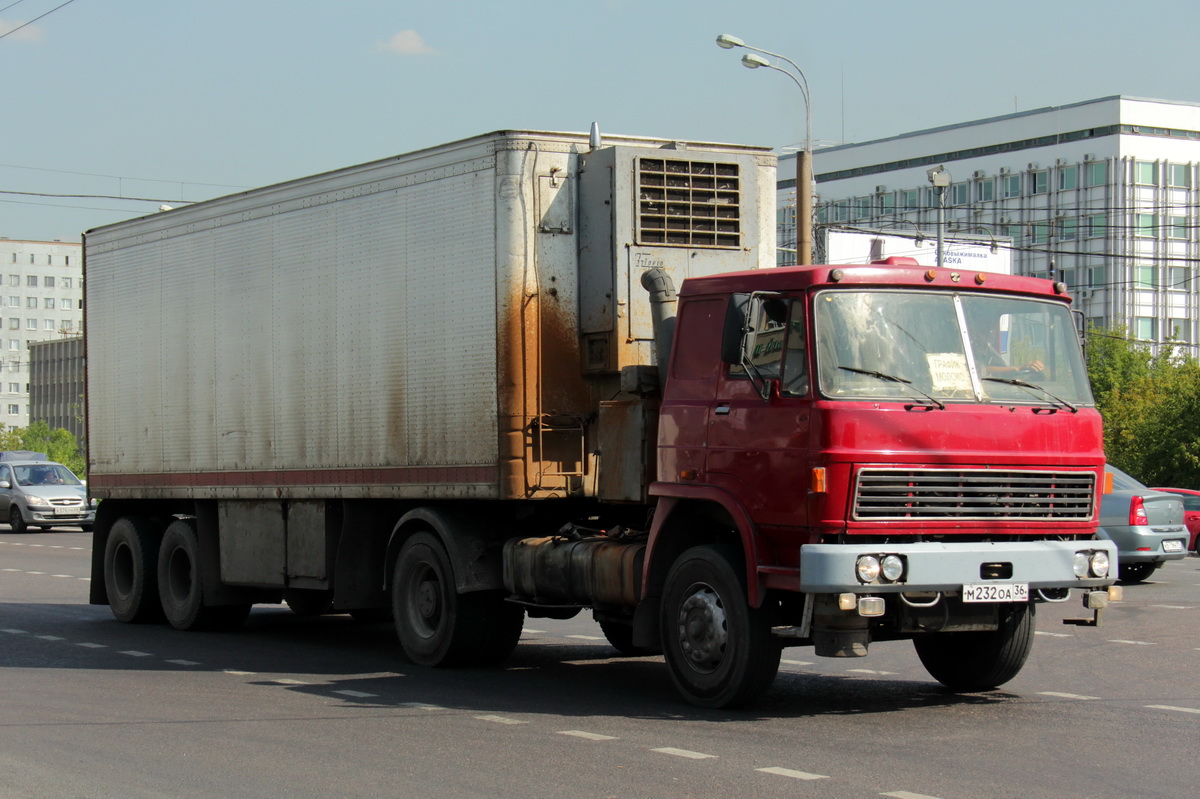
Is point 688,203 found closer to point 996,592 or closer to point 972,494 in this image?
point 972,494

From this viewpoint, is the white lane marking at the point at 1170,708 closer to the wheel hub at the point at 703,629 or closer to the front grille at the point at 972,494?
the front grille at the point at 972,494

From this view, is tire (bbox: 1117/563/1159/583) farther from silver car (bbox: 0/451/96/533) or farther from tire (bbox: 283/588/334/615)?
silver car (bbox: 0/451/96/533)

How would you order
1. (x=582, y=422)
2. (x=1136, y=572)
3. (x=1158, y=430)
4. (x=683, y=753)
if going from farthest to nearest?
1. (x=1158, y=430)
2. (x=1136, y=572)
3. (x=582, y=422)
4. (x=683, y=753)

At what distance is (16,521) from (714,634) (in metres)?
32.4

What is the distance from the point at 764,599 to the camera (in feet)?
31.3

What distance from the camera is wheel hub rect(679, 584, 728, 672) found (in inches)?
384

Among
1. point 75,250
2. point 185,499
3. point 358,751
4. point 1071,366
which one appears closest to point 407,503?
point 185,499

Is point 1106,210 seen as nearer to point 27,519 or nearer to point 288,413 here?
point 27,519

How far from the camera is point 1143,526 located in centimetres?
2077

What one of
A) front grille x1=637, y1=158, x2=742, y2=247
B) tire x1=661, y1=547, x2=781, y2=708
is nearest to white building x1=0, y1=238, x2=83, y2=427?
front grille x1=637, y1=158, x2=742, y2=247

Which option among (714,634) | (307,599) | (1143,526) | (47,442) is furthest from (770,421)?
(47,442)

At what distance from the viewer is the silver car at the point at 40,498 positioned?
38281 millimetres

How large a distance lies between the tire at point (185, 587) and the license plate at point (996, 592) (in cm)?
830

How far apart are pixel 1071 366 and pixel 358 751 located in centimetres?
498
